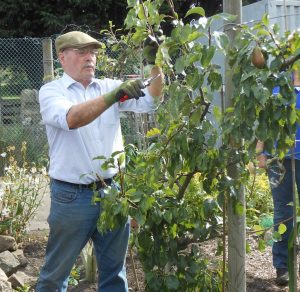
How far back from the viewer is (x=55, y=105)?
3.12 metres

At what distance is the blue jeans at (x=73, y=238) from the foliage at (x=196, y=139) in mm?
300

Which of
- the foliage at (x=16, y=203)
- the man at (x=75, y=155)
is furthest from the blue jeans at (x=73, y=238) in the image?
the foliage at (x=16, y=203)

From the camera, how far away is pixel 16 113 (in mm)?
9750

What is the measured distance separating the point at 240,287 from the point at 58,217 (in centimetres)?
101

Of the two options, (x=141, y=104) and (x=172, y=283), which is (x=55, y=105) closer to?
(x=141, y=104)

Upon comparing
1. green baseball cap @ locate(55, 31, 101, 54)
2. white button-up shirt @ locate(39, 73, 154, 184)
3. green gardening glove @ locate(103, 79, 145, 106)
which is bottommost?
white button-up shirt @ locate(39, 73, 154, 184)

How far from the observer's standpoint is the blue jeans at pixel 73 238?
3264mm

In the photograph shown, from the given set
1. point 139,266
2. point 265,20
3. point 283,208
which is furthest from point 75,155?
point 139,266

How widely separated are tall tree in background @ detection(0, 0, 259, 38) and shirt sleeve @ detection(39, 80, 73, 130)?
34.2 ft

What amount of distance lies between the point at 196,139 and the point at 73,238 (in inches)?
40.7

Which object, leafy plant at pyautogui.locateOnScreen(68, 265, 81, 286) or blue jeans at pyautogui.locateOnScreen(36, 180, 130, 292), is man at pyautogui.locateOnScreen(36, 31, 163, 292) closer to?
blue jeans at pyautogui.locateOnScreen(36, 180, 130, 292)

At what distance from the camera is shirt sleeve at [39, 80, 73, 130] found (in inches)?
121

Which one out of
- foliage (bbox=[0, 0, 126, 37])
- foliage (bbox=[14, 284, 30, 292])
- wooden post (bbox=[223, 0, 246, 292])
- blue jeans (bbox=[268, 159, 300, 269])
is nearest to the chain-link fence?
foliage (bbox=[0, 0, 126, 37])

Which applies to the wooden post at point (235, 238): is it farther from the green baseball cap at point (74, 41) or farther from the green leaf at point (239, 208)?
the green baseball cap at point (74, 41)
